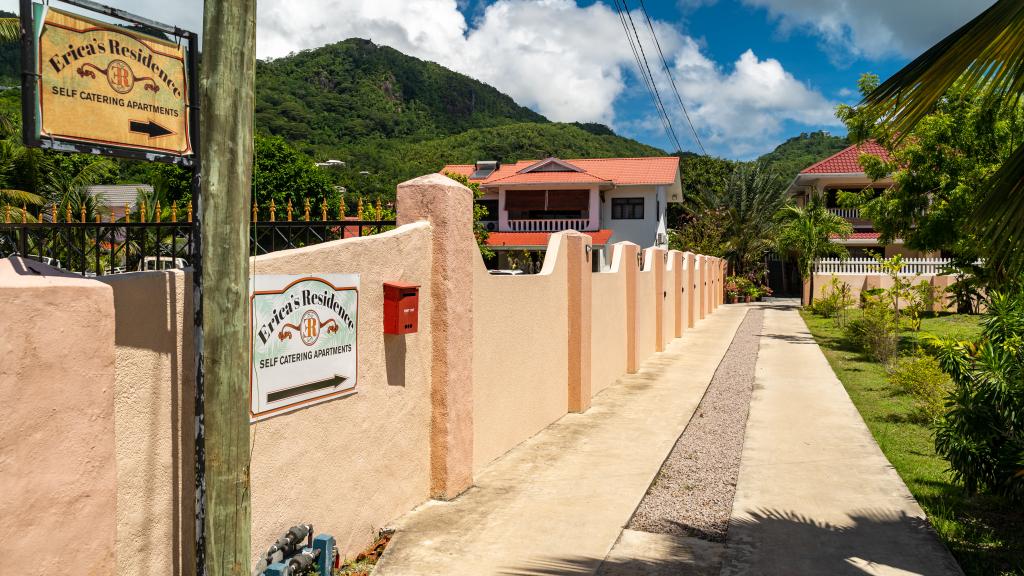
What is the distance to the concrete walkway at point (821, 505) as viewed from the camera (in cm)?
502

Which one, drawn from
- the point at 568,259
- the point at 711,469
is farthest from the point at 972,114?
the point at 711,469

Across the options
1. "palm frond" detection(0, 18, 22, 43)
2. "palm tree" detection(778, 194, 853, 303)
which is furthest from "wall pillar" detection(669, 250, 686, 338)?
"palm frond" detection(0, 18, 22, 43)

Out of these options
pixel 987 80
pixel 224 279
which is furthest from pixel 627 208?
pixel 224 279

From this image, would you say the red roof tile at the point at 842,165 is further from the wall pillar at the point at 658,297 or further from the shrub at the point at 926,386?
the shrub at the point at 926,386

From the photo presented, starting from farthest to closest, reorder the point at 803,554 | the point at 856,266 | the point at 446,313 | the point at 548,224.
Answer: the point at 548,224 < the point at 856,266 < the point at 446,313 < the point at 803,554

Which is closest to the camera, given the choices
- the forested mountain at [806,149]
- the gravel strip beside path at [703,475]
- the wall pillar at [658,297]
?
the gravel strip beside path at [703,475]

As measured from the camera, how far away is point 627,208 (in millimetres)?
40250

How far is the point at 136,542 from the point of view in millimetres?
3256

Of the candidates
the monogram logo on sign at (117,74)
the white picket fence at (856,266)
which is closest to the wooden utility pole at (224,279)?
the monogram logo on sign at (117,74)

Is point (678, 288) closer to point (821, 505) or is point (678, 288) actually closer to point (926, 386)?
point (926, 386)

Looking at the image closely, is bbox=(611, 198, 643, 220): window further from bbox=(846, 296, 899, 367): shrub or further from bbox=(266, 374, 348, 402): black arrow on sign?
bbox=(266, 374, 348, 402): black arrow on sign

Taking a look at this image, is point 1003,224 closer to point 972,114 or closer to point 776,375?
point 776,375

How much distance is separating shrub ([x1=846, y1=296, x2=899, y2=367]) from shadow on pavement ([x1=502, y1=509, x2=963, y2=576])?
32.5 feet

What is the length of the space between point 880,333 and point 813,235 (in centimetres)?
1677
